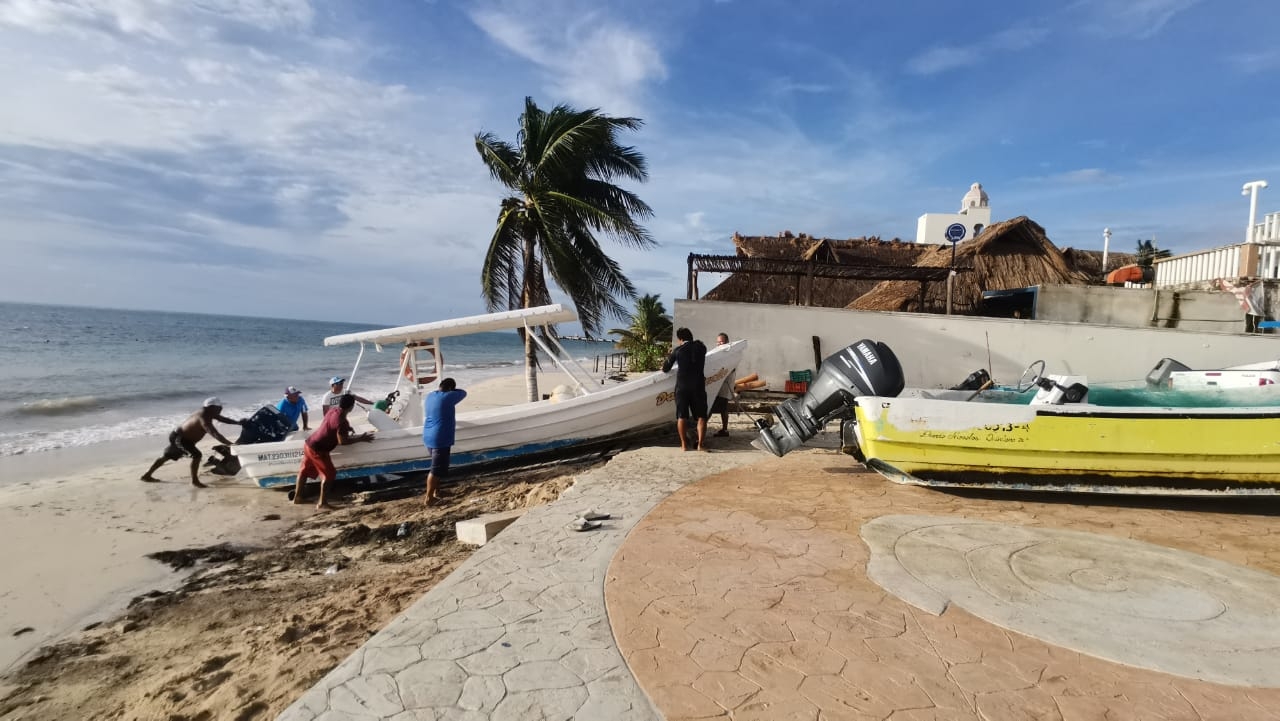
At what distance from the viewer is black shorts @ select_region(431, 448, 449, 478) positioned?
722cm

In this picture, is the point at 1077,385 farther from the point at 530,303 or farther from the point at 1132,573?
the point at 530,303

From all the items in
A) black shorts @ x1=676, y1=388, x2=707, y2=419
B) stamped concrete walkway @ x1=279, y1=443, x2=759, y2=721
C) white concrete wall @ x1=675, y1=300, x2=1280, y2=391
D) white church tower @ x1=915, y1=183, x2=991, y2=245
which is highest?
white church tower @ x1=915, y1=183, x2=991, y2=245

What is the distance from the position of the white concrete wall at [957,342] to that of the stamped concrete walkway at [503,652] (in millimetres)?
7774

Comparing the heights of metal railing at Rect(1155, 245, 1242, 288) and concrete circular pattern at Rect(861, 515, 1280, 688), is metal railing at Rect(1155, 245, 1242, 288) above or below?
above

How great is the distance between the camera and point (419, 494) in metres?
8.17

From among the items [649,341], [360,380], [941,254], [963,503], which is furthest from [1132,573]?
[360,380]

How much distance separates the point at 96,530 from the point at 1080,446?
10493 millimetres

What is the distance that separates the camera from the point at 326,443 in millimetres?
7738

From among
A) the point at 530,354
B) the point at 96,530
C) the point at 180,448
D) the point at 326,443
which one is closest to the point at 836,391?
the point at 326,443

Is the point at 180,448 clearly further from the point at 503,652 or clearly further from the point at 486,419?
the point at 503,652

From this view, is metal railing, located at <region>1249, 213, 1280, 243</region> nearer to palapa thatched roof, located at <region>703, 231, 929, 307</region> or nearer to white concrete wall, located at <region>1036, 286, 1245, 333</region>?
white concrete wall, located at <region>1036, 286, 1245, 333</region>

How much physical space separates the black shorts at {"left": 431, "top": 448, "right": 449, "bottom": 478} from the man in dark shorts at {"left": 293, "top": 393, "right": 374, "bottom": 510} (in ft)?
4.38

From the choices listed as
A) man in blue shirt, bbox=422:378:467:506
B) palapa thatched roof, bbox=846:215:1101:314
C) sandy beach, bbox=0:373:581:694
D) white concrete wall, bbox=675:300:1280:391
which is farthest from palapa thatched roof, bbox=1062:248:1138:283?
sandy beach, bbox=0:373:581:694

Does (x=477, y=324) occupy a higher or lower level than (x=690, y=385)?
higher
